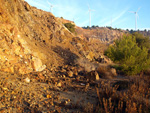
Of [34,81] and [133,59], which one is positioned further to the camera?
[133,59]

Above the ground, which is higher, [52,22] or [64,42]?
[52,22]

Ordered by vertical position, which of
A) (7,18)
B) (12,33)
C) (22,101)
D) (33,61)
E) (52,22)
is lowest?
(22,101)

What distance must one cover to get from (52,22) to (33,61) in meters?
8.54

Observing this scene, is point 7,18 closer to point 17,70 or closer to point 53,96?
point 17,70

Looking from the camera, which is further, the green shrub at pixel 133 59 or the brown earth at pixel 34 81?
the green shrub at pixel 133 59

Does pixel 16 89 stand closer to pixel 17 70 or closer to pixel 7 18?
pixel 17 70

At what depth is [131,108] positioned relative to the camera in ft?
8.37

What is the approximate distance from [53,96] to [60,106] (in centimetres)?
61

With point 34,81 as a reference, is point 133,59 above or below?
above

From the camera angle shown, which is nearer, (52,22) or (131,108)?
(131,108)

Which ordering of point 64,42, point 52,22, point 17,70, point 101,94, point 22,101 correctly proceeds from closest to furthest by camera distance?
point 22,101
point 101,94
point 17,70
point 64,42
point 52,22

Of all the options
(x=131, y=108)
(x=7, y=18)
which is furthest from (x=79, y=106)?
(x=7, y=18)

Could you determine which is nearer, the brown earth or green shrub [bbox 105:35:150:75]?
the brown earth

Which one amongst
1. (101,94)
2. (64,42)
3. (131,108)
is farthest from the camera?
(64,42)
